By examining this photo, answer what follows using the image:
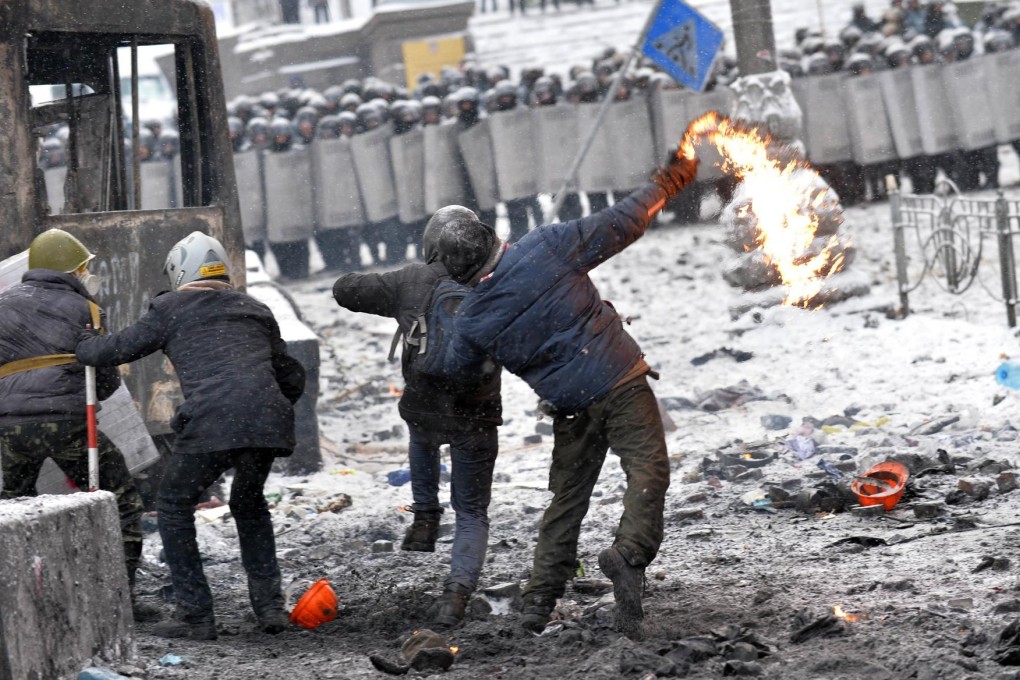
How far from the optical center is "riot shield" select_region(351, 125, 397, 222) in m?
16.1

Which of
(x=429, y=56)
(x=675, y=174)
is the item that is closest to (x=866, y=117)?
(x=429, y=56)

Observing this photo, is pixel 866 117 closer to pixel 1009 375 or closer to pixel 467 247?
pixel 1009 375

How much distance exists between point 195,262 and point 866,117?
1242 centimetres

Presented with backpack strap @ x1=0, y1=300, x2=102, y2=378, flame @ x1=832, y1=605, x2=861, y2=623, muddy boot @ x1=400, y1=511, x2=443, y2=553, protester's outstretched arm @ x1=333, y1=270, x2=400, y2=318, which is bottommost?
flame @ x1=832, y1=605, x2=861, y2=623

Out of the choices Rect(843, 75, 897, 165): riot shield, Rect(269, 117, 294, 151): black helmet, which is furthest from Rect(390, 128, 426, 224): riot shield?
Rect(843, 75, 897, 165): riot shield

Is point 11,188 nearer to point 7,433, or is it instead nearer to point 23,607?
point 7,433

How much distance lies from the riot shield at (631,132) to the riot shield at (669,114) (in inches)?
5.8

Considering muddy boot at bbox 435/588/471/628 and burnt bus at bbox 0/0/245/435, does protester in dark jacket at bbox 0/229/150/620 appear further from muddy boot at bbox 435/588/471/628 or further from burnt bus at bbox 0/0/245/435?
burnt bus at bbox 0/0/245/435

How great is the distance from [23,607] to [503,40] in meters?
22.6

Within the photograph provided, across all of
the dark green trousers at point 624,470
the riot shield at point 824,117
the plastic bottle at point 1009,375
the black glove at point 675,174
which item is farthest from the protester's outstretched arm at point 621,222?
the riot shield at point 824,117

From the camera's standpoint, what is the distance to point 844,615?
173 inches

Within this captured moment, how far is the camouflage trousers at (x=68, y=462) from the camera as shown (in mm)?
5305

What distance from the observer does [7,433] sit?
17.3 feet

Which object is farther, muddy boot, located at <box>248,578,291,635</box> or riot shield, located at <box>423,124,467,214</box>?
riot shield, located at <box>423,124,467,214</box>
